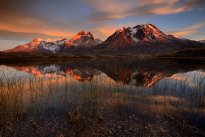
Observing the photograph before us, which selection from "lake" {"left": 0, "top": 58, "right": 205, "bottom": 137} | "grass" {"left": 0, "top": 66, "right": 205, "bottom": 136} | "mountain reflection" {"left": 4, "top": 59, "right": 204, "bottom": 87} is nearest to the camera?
"lake" {"left": 0, "top": 58, "right": 205, "bottom": 137}

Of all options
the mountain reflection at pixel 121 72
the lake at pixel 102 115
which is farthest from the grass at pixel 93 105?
the mountain reflection at pixel 121 72

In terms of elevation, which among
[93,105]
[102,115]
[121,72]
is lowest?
[102,115]

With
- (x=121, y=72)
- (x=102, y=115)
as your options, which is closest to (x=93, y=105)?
(x=102, y=115)

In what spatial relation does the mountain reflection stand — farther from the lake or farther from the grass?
the lake

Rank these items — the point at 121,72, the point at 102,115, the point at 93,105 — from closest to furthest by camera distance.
Answer: the point at 102,115, the point at 93,105, the point at 121,72

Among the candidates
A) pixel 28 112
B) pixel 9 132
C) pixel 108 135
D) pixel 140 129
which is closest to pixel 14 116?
pixel 28 112

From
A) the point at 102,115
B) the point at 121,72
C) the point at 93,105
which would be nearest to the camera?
the point at 102,115

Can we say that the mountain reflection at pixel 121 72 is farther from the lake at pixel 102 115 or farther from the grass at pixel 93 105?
the lake at pixel 102 115

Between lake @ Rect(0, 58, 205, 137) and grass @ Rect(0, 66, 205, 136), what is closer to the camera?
lake @ Rect(0, 58, 205, 137)

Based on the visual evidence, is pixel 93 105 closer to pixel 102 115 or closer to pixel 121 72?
pixel 102 115

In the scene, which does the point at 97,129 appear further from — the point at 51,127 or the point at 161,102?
the point at 161,102

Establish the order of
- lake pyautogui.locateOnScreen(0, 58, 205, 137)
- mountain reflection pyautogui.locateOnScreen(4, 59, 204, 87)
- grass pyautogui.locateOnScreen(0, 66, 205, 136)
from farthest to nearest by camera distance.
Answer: mountain reflection pyautogui.locateOnScreen(4, 59, 204, 87) → grass pyautogui.locateOnScreen(0, 66, 205, 136) → lake pyautogui.locateOnScreen(0, 58, 205, 137)

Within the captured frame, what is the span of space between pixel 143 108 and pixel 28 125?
31.5 feet

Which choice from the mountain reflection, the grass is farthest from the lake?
the mountain reflection
